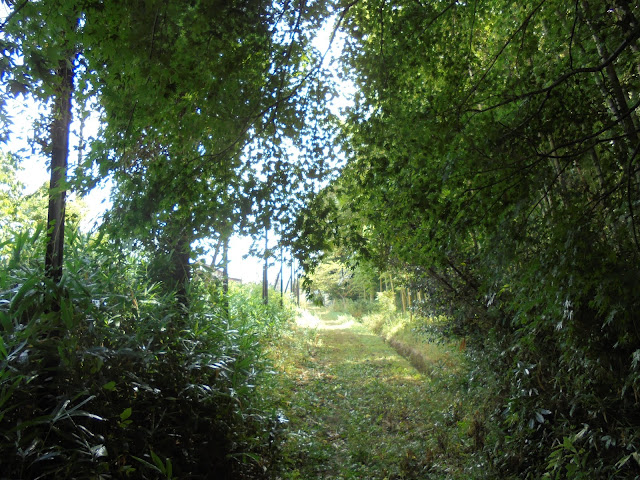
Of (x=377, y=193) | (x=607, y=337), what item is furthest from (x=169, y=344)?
(x=607, y=337)

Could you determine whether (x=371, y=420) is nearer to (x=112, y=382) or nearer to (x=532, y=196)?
(x=112, y=382)

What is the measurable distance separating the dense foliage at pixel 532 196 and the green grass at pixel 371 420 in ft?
3.03

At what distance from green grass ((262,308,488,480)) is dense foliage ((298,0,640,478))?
3.03 ft

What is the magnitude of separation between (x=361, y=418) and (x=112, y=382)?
5101 millimetres

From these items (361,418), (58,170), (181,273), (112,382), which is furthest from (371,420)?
(58,170)

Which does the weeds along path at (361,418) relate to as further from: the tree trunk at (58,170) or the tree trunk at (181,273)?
the tree trunk at (58,170)

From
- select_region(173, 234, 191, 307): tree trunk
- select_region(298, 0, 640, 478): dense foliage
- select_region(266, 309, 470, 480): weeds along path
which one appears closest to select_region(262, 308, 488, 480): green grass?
select_region(266, 309, 470, 480): weeds along path

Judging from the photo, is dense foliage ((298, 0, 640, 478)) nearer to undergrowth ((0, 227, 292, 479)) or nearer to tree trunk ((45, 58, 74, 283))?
undergrowth ((0, 227, 292, 479))

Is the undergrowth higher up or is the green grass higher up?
the undergrowth

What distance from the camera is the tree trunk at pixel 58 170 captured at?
349 centimetres

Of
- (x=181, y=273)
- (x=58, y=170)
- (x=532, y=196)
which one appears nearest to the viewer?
(x=532, y=196)

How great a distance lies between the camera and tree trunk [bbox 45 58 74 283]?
3492 mm

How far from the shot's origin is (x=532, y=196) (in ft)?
8.85

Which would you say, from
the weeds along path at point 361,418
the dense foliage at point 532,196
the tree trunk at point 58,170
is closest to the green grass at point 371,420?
the weeds along path at point 361,418
